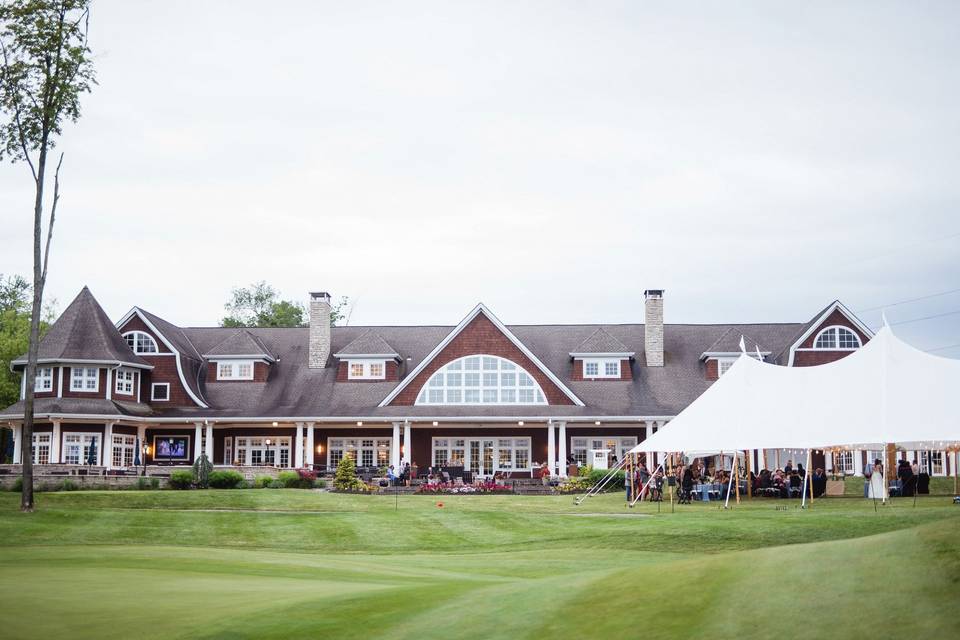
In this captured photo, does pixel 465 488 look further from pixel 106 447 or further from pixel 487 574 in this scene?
pixel 487 574

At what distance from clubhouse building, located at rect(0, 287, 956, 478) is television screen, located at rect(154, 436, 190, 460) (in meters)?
0.06

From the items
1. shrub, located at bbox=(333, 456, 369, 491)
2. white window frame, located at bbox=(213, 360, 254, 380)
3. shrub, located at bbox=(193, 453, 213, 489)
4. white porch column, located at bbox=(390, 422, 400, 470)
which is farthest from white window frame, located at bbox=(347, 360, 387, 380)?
shrub, located at bbox=(193, 453, 213, 489)

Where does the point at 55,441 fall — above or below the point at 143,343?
below

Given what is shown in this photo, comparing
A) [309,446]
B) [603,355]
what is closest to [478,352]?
[603,355]

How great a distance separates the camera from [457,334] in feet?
141

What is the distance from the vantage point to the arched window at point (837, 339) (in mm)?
42656

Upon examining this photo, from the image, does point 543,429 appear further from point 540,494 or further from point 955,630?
point 955,630

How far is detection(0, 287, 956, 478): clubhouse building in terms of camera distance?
4066 centimetres

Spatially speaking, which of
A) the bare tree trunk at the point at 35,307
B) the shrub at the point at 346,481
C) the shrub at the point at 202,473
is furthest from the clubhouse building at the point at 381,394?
the bare tree trunk at the point at 35,307

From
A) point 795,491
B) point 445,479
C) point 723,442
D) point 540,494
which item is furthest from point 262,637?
point 445,479

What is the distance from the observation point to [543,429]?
42938 millimetres

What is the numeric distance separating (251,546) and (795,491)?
53.3ft

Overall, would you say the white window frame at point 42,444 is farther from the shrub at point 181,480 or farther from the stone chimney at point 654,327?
the stone chimney at point 654,327

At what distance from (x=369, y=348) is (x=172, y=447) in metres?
9.37
